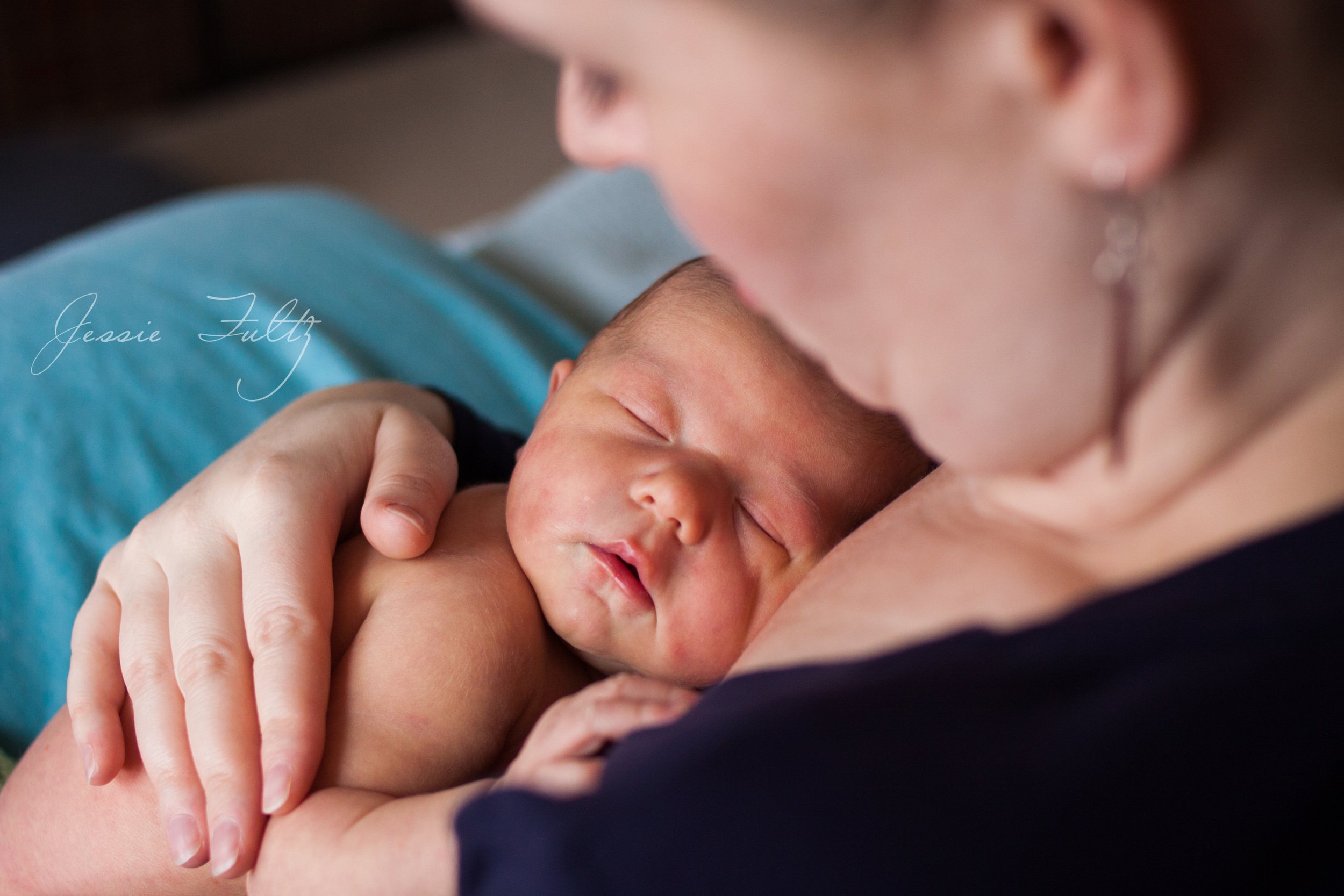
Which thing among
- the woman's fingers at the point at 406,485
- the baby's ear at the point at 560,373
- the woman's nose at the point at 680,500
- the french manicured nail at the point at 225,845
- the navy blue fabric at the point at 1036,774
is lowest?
the french manicured nail at the point at 225,845

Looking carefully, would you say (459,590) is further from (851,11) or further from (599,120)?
(851,11)

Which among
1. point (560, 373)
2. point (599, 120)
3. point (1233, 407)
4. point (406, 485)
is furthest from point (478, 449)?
point (1233, 407)

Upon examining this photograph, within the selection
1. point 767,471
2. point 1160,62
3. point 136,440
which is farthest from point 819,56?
point 136,440

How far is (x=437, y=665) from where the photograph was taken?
83 centimetres

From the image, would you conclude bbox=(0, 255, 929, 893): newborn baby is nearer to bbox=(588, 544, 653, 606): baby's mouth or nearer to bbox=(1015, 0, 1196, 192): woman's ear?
bbox=(588, 544, 653, 606): baby's mouth

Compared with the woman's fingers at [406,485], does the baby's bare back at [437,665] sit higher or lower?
lower

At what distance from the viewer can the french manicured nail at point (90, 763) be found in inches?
31.4

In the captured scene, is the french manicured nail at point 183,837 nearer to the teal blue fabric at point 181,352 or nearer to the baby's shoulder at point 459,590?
the baby's shoulder at point 459,590

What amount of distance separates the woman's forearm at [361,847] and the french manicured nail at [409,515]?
213mm

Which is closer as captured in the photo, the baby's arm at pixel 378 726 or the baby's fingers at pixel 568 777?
the baby's fingers at pixel 568 777

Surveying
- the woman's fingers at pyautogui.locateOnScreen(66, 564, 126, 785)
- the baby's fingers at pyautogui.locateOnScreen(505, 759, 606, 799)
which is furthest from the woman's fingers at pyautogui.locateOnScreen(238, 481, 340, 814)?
the baby's fingers at pyautogui.locateOnScreen(505, 759, 606, 799)

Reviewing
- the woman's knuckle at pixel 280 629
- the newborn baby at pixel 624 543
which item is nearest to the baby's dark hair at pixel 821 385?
the newborn baby at pixel 624 543

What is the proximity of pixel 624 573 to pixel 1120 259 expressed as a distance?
523mm

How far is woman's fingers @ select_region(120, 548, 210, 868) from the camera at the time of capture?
747mm
